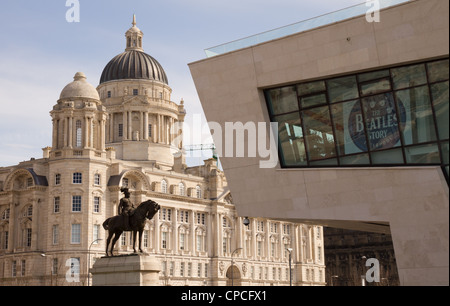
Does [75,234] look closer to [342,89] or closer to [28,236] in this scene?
[28,236]

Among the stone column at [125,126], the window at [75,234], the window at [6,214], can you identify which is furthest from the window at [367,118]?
the stone column at [125,126]

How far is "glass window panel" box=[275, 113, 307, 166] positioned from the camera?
34.4 metres

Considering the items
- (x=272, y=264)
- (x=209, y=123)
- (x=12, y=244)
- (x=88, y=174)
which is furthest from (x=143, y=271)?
(x=272, y=264)

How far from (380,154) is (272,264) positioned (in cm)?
9285

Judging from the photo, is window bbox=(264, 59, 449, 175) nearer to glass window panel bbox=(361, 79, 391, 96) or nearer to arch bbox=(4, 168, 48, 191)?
glass window panel bbox=(361, 79, 391, 96)

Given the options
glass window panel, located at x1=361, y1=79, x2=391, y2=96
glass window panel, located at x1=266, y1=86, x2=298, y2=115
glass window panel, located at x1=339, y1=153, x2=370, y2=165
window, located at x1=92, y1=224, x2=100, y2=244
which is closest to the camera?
glass window panel, located at x1=361, y1=79, x2=391, y2=96

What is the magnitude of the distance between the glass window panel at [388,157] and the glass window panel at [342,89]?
9.76 feet

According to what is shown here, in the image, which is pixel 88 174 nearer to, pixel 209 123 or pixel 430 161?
pixel 209 123

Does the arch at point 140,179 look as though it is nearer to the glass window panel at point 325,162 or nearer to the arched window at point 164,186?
the arched window at point 164,186

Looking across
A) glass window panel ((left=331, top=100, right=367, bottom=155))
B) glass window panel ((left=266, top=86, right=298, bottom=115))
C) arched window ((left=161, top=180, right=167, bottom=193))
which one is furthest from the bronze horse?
arched window ((left=161, top=180, right=167, bottom=193))

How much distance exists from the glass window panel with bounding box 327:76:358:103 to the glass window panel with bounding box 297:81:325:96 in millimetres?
430

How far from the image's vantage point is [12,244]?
9450 centimetres

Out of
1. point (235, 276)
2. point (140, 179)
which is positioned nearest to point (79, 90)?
point (140, 179)

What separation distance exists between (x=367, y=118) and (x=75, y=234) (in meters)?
66.0
